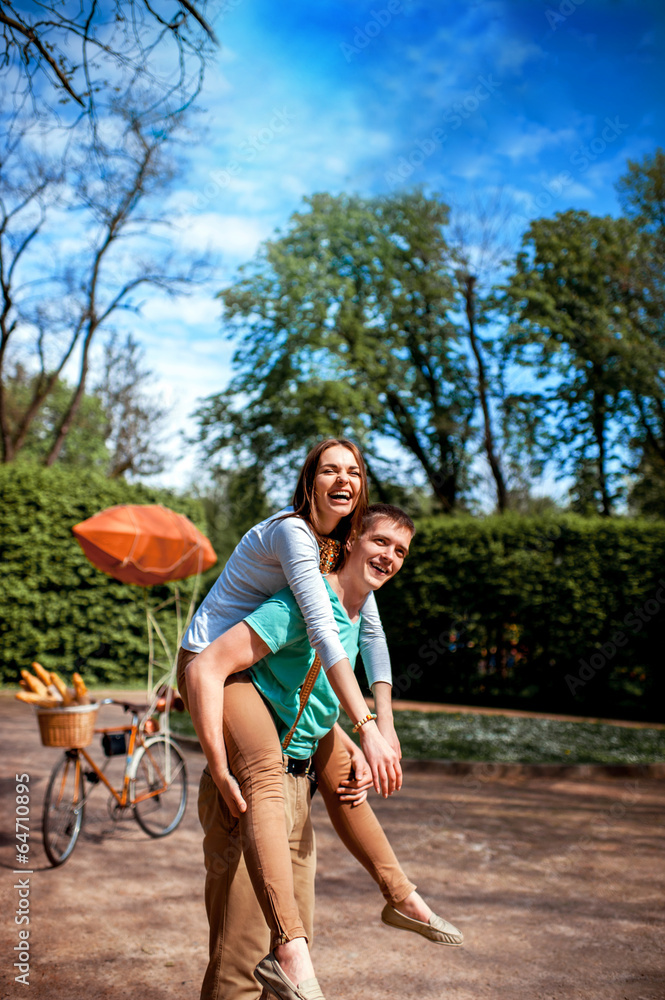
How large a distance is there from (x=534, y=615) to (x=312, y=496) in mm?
13323

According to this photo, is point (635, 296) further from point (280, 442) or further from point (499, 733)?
point (499, 733)

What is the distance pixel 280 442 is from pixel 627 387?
10386mm

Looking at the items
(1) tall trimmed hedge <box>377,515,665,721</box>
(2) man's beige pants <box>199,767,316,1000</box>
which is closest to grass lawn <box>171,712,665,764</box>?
(1) tall trimmed hedge <box>377,515,665,721</box>

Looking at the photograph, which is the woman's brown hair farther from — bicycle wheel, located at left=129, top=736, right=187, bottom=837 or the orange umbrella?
the orange umbrella

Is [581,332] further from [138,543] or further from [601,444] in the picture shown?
[138,543]

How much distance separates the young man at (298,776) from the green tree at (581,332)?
20220 millimetres

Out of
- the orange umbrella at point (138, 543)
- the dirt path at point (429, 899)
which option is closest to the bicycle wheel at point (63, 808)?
the dirt path at point (429, 899)

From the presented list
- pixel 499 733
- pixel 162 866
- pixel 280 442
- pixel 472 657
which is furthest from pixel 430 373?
pixel 162 866

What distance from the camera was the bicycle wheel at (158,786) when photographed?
6.11 meters

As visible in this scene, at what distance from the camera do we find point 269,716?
2.35 meters

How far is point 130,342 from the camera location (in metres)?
30.6

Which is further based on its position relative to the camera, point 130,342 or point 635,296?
point 130,342

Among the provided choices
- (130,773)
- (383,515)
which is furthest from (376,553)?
(130,773)

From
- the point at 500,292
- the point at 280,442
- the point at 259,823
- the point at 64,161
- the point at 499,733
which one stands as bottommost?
the point at 499,733
